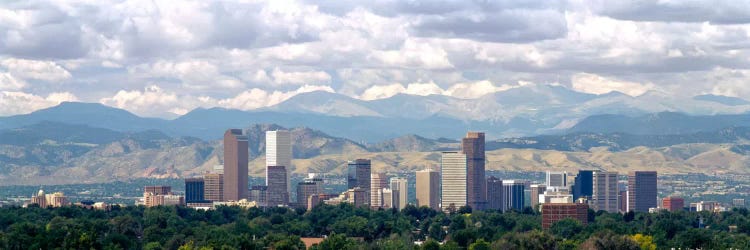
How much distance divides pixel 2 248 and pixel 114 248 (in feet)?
41.7

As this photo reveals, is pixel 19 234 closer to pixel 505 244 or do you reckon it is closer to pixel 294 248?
pixel 294 248

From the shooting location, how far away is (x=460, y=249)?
650 feet

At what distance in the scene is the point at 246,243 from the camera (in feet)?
636

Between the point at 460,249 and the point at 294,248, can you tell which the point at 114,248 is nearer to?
the point at 294,248

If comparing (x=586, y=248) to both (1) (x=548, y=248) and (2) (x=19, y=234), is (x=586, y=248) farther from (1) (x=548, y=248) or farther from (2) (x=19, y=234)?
(2) (x=19, y=234)

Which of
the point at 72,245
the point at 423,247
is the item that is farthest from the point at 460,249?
the point at 72,245

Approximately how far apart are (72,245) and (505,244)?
50.4m

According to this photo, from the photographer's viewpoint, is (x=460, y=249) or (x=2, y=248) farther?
(x=460, y=249)

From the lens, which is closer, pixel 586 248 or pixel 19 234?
pixel 586 248

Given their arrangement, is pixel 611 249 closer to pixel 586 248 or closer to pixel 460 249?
pixel 586 248

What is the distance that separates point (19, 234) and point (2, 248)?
13932mm

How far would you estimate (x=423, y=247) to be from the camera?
19462 cm

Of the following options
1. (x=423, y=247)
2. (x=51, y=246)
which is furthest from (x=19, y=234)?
(x=423, y=247)

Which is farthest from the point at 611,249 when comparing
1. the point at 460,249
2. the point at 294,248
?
the point at 294,248
